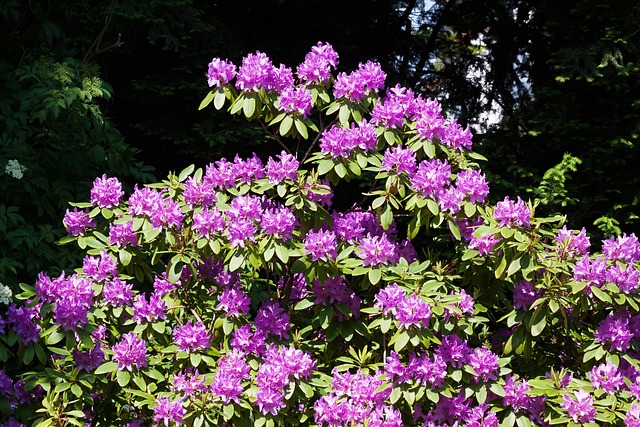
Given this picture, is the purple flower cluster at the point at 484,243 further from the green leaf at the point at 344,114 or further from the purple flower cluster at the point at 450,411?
the green leaf at the point at 344,114

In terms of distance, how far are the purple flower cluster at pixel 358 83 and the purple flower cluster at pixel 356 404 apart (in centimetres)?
97

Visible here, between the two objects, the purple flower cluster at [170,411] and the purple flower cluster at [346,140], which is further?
the purple flower cluster at [346,140]

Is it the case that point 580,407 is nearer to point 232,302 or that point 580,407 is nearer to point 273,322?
point 273,322

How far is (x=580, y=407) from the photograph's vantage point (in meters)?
2.46

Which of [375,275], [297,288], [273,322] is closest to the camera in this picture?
[375,275]

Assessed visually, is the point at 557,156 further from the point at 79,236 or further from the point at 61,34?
the point at 79,236

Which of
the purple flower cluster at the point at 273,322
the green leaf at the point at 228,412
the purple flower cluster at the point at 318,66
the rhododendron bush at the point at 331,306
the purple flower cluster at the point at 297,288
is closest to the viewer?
the green leaf at the point at 228,412

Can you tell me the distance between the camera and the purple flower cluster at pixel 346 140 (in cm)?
269

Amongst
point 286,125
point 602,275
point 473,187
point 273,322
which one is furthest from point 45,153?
point 602,275

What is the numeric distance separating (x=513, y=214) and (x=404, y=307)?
0.47 metres

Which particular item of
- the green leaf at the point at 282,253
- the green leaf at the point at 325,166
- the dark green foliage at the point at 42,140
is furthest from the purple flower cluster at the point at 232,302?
the dark green foliage at the point at 42,140

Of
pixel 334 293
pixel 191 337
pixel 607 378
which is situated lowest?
pixel 191 337

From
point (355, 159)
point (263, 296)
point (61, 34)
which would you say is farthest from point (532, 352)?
point (61, 34)

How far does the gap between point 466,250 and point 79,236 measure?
1355 millimetres
